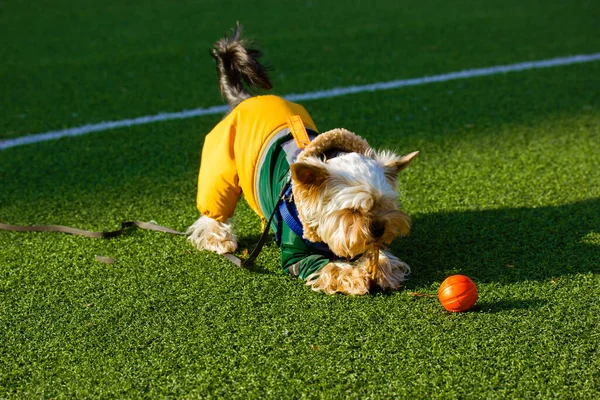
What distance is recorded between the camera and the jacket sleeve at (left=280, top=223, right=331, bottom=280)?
3328mm

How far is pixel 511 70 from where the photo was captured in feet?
22.6

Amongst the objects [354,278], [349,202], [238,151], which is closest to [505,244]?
[354,278]

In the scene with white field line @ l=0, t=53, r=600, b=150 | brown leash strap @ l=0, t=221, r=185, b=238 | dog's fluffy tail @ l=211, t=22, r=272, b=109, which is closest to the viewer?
brown leash strap @ l=0, t=221, r=185, b=238

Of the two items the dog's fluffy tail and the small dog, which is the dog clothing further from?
the dog's fluffy tail

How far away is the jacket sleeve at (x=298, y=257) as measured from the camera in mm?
3328

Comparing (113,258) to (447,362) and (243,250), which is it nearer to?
(243,250)

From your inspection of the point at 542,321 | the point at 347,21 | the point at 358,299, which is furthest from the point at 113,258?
the point at 347,21

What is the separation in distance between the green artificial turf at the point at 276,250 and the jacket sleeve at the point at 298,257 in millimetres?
75

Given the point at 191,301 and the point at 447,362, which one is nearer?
the point at 447,362

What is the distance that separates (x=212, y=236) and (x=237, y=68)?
3.17ft

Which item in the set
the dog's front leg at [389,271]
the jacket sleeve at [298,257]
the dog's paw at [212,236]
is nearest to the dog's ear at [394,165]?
the dog's front leg at [389,271]

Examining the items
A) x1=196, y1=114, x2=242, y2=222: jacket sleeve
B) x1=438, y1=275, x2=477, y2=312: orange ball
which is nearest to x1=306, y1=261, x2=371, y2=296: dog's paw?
x1=438, y1=275, x2=477, y2=312: orange ball

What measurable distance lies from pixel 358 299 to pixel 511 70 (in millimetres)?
4352

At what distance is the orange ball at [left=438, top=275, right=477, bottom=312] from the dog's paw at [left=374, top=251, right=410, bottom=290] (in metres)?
0.28
